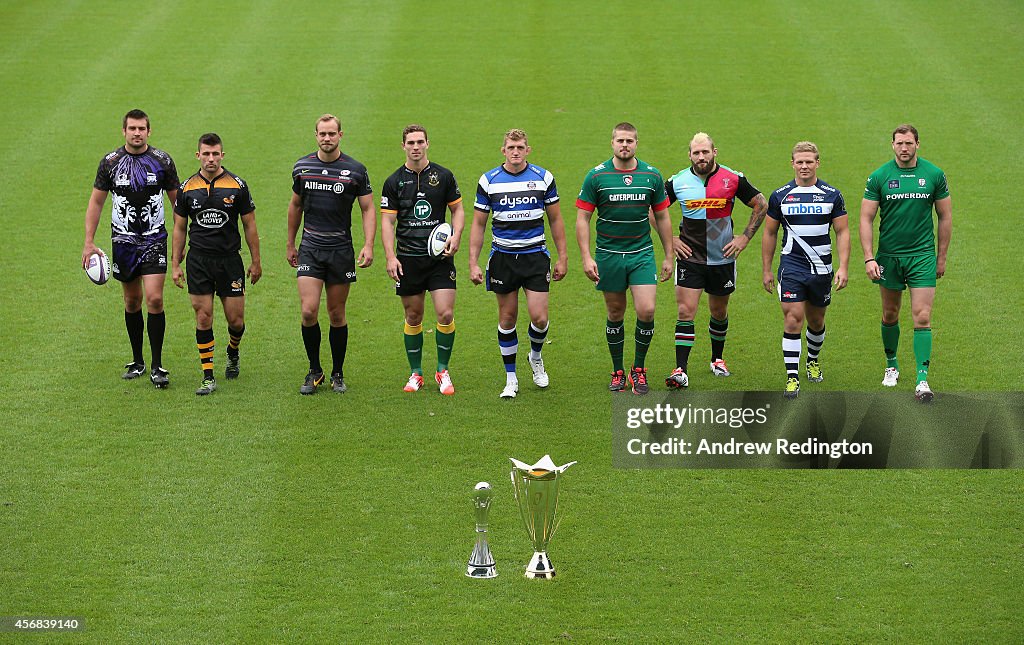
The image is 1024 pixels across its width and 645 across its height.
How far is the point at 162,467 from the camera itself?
10.0 m

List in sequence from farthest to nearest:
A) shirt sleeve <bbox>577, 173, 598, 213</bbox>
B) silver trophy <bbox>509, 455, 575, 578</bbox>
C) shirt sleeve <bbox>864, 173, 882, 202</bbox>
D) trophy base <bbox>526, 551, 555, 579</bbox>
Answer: shirt sleeve <bbox>864, 173, 882, 202</bbox> < shirt sleeve <bbox>577, 173, 598, 213</bbox> < trophy base <bbox>526, 551, 555, 579</bbox> < silver trophy <bbox>509, 455, 575, 578</bbox>

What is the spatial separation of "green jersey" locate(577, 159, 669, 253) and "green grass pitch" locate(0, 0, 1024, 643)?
147cm

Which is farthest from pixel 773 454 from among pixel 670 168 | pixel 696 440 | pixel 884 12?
pixel 884 12

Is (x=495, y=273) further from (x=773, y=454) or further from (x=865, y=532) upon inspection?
(x=865, y=532)

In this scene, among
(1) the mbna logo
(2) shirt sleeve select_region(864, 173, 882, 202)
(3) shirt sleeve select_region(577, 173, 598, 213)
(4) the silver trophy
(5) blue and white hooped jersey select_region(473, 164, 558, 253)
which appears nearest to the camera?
(4) the silver trophy

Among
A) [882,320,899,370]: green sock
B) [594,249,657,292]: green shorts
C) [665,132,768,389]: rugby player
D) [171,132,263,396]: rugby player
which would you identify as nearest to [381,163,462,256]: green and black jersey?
[171,132,263,396]: rugby player

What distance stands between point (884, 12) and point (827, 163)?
7.58 metres

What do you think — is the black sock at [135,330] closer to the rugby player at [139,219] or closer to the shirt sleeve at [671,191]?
the rugby player at [139,219]

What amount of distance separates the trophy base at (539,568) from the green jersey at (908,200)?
16.1 feet

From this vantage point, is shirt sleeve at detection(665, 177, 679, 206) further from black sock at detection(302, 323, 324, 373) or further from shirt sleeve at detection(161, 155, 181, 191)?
shirt sleeve at detection(161, 155, 181, 191)

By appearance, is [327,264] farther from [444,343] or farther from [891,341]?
[891,341]

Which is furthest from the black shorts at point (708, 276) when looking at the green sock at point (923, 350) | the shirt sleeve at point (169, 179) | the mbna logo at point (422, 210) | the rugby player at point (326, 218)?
the shirt sleeve at point (169, 179)

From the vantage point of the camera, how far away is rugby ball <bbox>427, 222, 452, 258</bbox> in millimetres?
11391

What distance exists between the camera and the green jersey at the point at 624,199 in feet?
36.8
